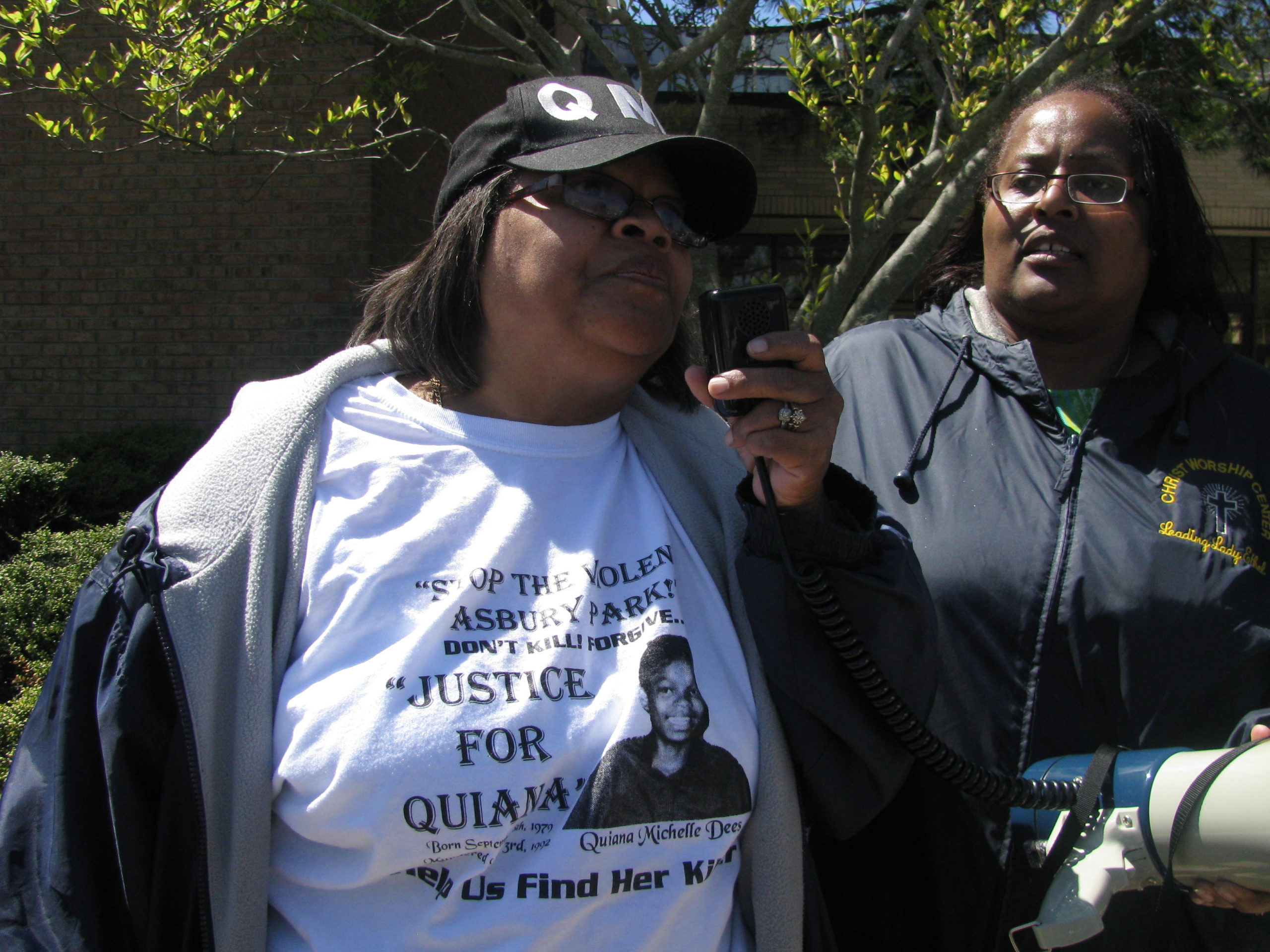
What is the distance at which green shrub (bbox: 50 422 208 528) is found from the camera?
616 centimetres

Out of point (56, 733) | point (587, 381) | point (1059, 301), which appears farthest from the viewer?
point (1059, 301)

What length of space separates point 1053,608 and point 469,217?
1293 mm

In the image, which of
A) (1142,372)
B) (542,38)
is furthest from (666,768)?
(542,38)

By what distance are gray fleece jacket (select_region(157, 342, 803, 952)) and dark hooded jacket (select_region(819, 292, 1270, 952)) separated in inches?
15.1

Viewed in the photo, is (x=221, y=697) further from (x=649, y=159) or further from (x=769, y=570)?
(x=649, y=159)

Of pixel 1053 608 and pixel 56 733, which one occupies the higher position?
pixel 1053 608

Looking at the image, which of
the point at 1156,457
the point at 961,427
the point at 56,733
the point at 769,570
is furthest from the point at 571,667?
the point at 1156,457

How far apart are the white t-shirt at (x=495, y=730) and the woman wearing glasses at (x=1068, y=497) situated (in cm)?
27

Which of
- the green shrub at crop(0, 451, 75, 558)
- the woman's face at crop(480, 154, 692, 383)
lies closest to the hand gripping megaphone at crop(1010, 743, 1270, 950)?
the woman's face at crop(480, 154, 692, 383)

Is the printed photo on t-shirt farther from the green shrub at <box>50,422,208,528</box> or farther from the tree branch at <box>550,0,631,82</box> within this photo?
the green shrub at <box>50,422,208,528</box>

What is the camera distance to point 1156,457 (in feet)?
6.13

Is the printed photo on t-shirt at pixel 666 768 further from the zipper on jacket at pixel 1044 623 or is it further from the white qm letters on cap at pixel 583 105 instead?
the white qm letters on cap at pixel 583 105

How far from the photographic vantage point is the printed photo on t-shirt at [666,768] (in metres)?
1.37

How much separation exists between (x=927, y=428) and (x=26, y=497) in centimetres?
629
